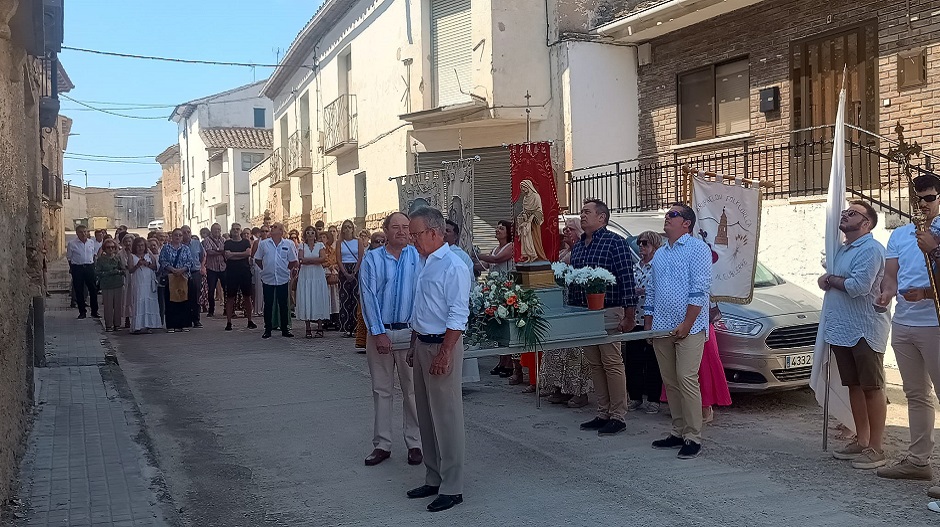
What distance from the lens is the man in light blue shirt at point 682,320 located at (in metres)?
6.68

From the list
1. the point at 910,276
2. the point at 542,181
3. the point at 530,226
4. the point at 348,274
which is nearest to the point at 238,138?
the point at 348,274

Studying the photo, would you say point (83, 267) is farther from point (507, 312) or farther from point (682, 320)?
point (682, 320)

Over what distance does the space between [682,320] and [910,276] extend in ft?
5.27

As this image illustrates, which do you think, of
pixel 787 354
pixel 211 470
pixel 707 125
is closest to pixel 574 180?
pixel 707 125

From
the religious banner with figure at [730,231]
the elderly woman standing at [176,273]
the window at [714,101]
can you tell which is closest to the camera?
the religious banner with figure at [730,231]

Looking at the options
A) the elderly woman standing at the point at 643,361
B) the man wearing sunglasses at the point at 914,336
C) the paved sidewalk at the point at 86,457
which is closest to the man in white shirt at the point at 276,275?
the paved sidewalk at the point at 86,457

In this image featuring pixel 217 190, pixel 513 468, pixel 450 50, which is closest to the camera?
pixel 513 468

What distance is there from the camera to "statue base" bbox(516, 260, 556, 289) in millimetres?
7674

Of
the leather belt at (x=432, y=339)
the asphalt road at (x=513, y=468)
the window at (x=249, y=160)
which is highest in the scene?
the window at (x=249, y=160)

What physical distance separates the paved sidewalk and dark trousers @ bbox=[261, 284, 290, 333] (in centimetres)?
383

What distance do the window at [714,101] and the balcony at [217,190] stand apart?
34540 mm

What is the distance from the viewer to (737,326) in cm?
837

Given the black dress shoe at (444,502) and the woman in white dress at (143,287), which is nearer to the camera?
the black dress shoe at (444,502)

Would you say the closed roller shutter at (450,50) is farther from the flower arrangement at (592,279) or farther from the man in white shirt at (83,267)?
the flower arrangement at (592,279)
